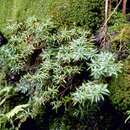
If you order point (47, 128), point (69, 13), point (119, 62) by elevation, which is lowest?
point (47, 128)

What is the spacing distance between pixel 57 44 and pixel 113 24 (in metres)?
0.74

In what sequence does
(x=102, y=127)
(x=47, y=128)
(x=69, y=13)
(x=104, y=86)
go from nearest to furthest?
1. (x=104, y=86)
2. (x=102, y=127)
3. (x=47, y=128)
4. (x=69, y=13)

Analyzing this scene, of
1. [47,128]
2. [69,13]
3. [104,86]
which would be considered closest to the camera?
[104,86]

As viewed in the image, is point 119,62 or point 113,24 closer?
point 119,62

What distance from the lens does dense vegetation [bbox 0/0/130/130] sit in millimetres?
4238

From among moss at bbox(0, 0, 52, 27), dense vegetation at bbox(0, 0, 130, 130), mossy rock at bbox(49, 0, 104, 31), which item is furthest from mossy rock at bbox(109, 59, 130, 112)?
moss at bbox(0, 0, 52, 27)

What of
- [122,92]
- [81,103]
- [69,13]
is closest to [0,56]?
[69,13]

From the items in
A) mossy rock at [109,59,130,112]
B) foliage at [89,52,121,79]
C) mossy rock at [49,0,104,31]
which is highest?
mossy rock at [49,0,104,31]

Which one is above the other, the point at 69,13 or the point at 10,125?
the point at 69,13

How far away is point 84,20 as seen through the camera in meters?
4.97

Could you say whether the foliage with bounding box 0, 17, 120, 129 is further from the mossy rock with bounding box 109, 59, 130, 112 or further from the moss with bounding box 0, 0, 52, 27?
the moss with bounding box 0, 0, 52, 27

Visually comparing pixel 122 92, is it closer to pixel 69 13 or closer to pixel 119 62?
pixel 119 62

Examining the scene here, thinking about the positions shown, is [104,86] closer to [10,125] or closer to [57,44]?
[57,44]

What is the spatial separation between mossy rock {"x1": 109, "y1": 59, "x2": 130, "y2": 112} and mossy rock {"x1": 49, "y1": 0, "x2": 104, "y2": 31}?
0.94 metres
